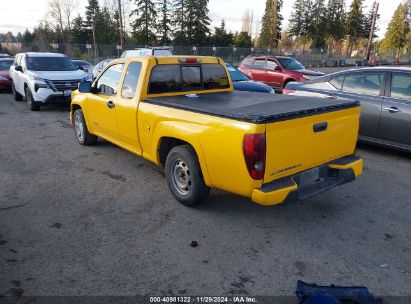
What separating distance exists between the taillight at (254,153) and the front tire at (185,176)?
35.2 inches

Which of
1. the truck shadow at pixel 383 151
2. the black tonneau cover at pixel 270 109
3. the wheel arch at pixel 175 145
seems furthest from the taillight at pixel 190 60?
the truck shadow at pixel 383 151

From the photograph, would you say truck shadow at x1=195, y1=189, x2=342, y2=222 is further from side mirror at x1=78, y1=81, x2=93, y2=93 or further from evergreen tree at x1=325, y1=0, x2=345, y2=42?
evergreen tree at x1=325, y1=0, x2=345, y2=42

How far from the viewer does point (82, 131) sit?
22.4 ft

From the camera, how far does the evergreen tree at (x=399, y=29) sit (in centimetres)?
7338

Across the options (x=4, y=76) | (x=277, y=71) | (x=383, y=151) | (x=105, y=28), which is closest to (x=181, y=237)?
(x=383, y=151)

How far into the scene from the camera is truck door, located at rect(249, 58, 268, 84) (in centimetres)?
1483

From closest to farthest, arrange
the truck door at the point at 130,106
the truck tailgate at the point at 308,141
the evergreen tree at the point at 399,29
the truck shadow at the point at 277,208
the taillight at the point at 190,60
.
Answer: the truck tailgate at the point at 308,141, the truck shadow at the point at 277,208, the truck door at the point at 130,106, the taillight at the point at 190,60, the evergreen tree at the point at 399,29

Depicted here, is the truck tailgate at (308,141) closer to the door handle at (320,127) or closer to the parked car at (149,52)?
the door handle at (320,127)

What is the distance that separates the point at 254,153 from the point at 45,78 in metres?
9.30

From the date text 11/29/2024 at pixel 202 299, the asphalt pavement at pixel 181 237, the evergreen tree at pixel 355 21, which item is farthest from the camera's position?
the evergreen tree at pixel 355 21

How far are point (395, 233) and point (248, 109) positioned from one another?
2079 mm

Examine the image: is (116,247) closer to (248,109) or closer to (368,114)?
(248,109)

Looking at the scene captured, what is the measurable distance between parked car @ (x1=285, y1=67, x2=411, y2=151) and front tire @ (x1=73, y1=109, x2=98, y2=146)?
4.95m

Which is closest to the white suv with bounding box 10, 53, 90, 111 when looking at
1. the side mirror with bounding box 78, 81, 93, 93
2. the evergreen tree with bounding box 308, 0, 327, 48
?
the side mirror with bounding box 78, 81, 93, 93
